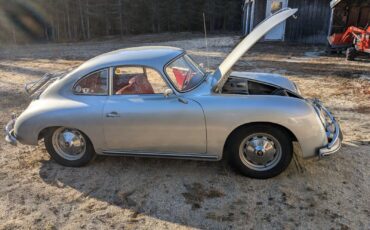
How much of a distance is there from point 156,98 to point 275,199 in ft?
6.13

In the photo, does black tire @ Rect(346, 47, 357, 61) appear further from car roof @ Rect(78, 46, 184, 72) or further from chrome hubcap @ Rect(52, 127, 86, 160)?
chrome hubcap @ Rect(52, 127, 86, 160)

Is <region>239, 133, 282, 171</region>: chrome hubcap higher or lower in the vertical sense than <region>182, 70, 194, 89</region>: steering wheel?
lower

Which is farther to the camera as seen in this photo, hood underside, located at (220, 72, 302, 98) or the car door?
hood underside, located at (220, 72, 302, 98)

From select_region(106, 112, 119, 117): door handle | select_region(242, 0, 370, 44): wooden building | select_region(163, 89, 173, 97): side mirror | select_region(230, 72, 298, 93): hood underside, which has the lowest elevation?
select_region(106, 112, 119, 117): door handle

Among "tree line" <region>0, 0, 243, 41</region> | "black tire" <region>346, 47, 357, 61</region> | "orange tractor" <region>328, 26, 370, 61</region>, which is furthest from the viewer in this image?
"tree line" <region>0, 0, 243, 41</region>

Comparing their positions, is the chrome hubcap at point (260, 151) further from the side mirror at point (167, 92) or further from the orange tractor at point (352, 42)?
the orange tractor at point (352, 42)

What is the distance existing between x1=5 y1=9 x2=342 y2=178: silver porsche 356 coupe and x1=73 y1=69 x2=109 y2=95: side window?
0.01m

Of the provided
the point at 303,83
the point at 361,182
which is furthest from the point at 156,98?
the point at 303,83

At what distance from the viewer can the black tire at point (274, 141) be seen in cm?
391

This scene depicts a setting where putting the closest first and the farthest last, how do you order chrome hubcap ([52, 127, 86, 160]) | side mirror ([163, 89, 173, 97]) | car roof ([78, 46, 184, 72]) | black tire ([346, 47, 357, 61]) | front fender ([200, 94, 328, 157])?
front fender ([200, 94, 328, 157]) < side mirror ([163, 89, 173, 97]) < car roof ([78, 46, 184, 72]) < chrome hubcap ([52, 127, 86, 160]) < black tire ([346, 47, 357, 61])

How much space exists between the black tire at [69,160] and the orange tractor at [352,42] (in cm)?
1153

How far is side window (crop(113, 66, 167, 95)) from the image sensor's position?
4172 mm

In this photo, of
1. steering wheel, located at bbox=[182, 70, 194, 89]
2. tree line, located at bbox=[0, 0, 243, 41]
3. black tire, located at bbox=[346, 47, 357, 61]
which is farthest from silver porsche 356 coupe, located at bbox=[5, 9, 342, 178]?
tree line, located at bbox=[0, 0, 243, 41]

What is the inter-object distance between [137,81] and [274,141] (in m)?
1.95
